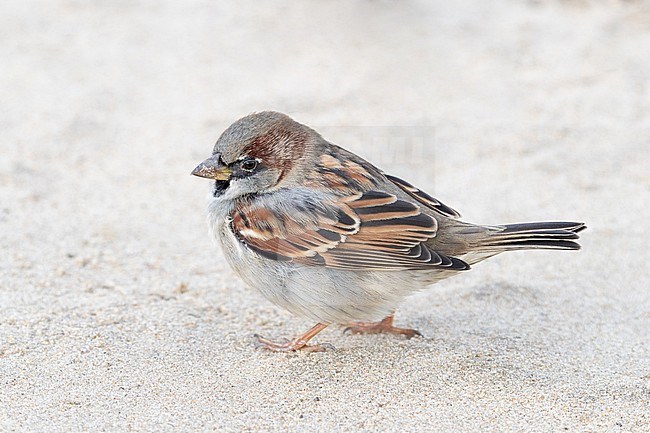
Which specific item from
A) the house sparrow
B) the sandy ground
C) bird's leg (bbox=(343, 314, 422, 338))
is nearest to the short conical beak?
the house sparrow

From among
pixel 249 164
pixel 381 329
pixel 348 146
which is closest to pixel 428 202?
pixel 381 329

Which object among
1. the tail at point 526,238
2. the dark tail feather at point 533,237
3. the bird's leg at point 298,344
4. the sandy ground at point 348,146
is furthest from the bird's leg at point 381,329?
the dark tail feather at point 533,237

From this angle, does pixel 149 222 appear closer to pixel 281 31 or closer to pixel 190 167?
pixel 190 167

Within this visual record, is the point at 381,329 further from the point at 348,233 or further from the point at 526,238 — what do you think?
the point at 526,238

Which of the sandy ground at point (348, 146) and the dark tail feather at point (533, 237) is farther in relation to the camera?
the dark tail feather at point (533, 237)

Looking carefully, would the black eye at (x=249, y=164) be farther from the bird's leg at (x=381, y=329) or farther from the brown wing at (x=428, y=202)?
the bird's leg at (x=381, y=329)

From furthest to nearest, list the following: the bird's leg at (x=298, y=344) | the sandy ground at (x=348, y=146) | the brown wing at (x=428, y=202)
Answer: the brown wing at (x=428, y=202), the bird's leg at (x=298, y=344), the sandy ground at (x=348, y=146)

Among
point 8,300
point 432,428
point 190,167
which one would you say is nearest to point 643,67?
point 190,167
